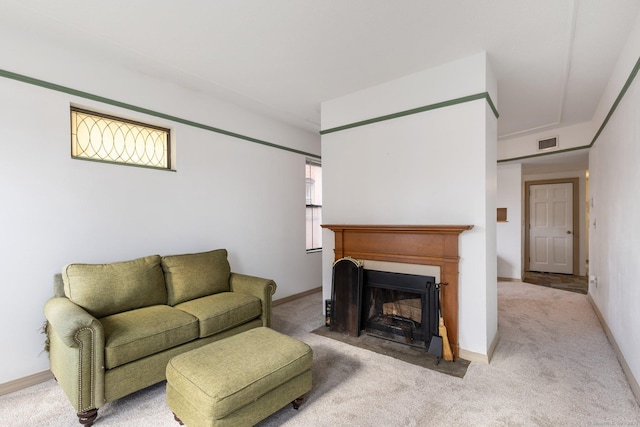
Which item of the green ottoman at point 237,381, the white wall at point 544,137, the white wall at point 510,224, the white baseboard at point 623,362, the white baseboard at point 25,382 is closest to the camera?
A: the green ottoman at point 237,381

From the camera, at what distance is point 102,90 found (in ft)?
8.80

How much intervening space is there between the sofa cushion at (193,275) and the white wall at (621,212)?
11.2 ft

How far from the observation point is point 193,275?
113 inches

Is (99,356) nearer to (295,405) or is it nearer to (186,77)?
(295,405)

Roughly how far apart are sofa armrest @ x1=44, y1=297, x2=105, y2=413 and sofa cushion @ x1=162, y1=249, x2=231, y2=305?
0.85 metres

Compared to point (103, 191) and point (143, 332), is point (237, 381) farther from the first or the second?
point (103, 191)

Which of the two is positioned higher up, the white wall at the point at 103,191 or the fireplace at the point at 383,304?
the white wall at the point at 103,191

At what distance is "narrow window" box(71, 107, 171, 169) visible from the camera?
103 inches

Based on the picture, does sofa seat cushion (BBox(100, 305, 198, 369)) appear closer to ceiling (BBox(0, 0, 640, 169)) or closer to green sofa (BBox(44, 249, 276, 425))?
green sofa (BBox(44, 249, 276, 425))

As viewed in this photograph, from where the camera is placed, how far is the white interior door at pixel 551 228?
20.8 ft

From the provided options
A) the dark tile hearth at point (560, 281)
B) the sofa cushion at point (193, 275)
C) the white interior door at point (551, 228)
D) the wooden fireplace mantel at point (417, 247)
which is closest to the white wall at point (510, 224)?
the dark tile hearth at point (560, 281)

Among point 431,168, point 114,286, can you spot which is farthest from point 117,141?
point 431,168

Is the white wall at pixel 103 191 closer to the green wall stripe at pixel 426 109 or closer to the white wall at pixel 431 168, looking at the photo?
the white wall at pixel 431 168

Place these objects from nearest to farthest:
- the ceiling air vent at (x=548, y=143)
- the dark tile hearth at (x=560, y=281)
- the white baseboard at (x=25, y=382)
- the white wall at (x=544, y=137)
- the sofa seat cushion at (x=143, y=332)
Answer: the sofa seat cushion at (x=143, y=332)
the white baseboard at (x=25, y=382)
the white wall at (x=544, y=137)
the ceiling air vent at (x=548, y=143)
the dark tile hearth at (x=560, y=281)
